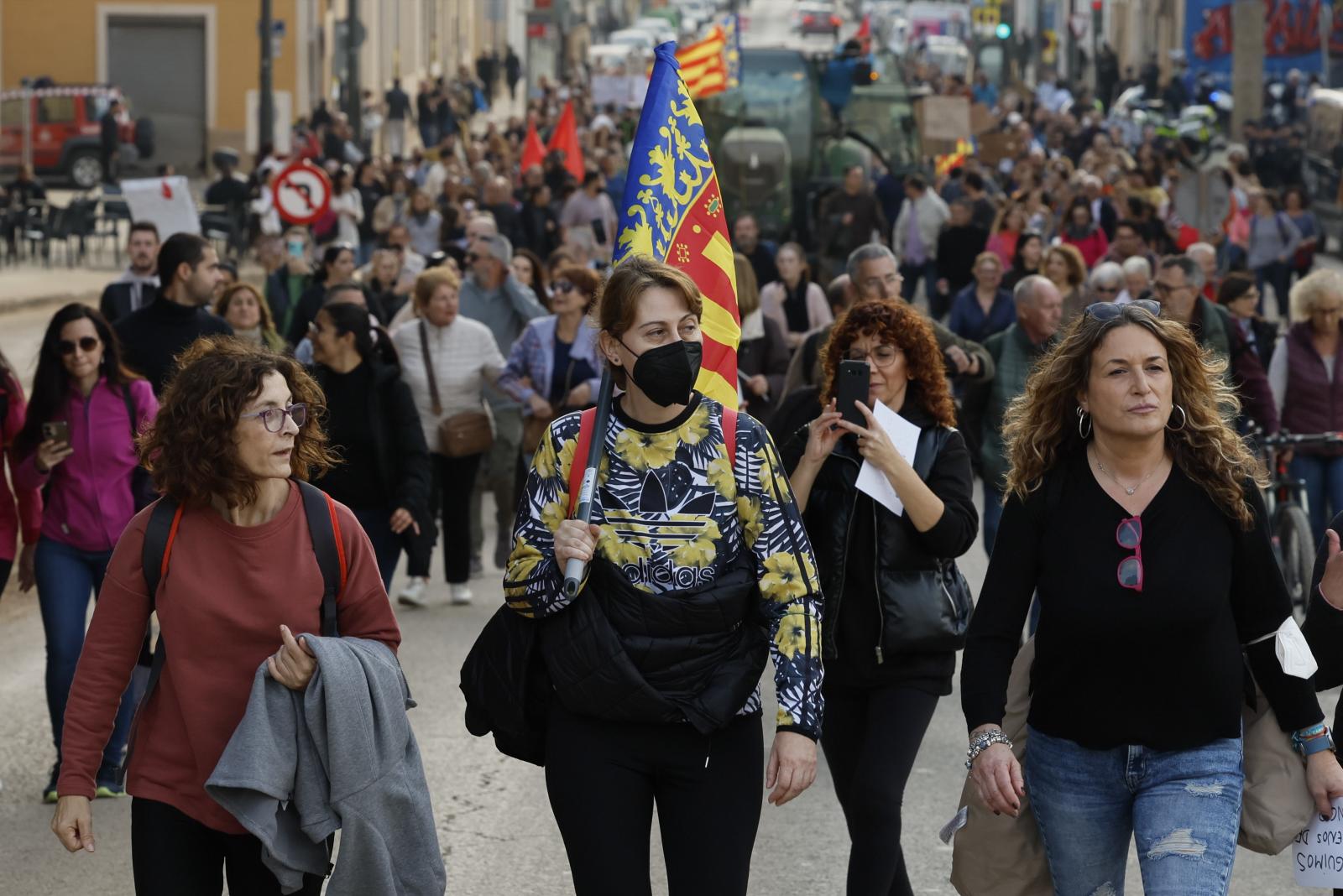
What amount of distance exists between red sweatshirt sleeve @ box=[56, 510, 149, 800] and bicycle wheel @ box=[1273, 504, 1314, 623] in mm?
6852

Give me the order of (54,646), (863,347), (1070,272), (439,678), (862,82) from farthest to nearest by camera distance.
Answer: (862,82)
(1070,272)
(439,678)
(54,646)
(863,347)

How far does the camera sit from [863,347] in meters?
5.86

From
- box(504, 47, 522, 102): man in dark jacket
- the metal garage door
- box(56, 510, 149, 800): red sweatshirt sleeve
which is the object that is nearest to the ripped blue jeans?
box(56, 510, 149, 800): red sweatshirt sleeve

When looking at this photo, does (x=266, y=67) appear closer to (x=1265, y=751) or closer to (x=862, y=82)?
(x=862, y=82)

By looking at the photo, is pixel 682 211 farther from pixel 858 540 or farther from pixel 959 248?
pixel 959 248

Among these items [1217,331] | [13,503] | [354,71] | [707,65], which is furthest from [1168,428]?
[354,71]

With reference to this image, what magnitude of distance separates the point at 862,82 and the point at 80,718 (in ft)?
A: 73.1

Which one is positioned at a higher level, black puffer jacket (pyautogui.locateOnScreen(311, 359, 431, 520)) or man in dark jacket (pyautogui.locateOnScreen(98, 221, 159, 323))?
man in dark jacket (pyautogui.locateOnScreen(98, 221, 159, 323))

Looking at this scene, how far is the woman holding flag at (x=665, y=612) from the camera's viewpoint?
14.1ft

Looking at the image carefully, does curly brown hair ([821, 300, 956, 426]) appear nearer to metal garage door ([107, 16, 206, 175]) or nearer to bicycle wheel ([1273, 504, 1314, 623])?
bicycle wheel ([1273, 504, 1314, 623])

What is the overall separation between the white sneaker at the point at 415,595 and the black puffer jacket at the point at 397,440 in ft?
7.77

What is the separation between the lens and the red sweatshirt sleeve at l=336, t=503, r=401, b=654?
462 cm

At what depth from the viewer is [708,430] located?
4.43 meters

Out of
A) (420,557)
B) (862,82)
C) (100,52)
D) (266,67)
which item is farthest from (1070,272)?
(100,52)
